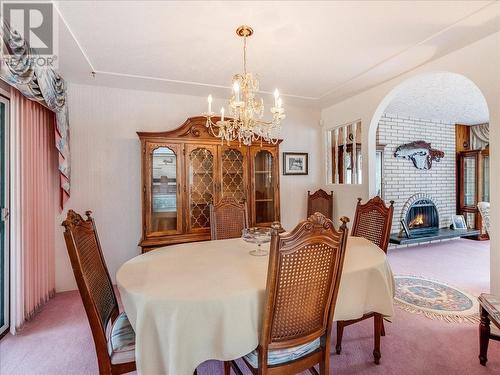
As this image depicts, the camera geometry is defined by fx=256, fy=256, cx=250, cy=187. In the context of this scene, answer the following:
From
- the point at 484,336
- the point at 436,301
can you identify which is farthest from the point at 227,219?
the point at 436,301

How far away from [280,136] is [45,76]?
279cm

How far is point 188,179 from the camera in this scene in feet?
9.86

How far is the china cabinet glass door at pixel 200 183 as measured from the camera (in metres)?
3.03

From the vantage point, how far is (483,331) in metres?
1.79

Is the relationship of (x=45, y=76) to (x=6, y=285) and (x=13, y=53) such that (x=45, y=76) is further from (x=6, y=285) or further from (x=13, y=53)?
(x=6, y=285)

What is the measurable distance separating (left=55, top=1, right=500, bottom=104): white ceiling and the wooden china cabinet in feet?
2.29

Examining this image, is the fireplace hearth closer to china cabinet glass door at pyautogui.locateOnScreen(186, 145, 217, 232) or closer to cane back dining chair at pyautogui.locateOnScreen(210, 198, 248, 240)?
cane back dining chair at pyautogui.locateOnScreen(210, 198, 248, 240)

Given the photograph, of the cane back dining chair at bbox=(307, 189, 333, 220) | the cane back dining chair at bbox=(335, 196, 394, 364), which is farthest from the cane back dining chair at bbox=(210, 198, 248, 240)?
the cane back dining chair at bbox=(307, 189, 333, 220)

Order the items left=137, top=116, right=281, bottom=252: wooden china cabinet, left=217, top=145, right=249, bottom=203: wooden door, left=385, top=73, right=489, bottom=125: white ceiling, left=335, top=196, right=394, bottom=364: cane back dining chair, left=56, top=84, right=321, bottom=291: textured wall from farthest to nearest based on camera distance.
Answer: left=385, top=73, right=489, bottom=125: white ceiling → left=217, top=145, right=249, bottom=203: wooden door → left=56, top=84, right=321, bottom=291: textured wall → left=137, top=116, right=281, bottom=252: wooden china cabinet → left=335, top=196, right=394, bottom=364: cane back dining chair

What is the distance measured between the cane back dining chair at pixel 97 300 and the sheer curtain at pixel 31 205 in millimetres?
1290

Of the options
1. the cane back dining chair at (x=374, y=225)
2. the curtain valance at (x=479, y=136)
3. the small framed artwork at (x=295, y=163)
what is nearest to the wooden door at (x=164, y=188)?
the small framed artwork at (x=295, y=163)

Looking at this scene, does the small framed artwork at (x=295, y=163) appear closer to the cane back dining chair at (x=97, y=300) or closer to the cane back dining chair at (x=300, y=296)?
the cane back dining chair at (x=300, y=296)

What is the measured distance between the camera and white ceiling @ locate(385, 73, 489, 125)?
3.32 metres

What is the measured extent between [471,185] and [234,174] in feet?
17.8
